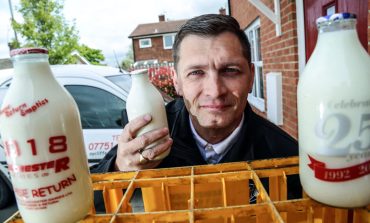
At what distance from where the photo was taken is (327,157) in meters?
0.62

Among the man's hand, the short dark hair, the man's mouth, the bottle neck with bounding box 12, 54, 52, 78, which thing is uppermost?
the short dark hair

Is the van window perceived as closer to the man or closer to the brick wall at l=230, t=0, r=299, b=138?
the brick wall at l=230, t=0, r=299, b=138

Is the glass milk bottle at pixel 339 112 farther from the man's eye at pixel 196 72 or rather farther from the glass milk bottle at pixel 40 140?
the man's eye at pixel 196 72

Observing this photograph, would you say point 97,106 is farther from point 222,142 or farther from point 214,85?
point 214,85

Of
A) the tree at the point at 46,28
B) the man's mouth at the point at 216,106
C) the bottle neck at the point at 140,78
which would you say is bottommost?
the man's mouth at the point at 216,106

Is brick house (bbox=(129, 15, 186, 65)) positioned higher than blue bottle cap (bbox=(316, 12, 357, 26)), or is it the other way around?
brick house (bbox=(129, 15, 186, 65))

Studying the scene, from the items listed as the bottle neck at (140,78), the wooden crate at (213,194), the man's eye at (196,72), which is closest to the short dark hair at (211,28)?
the man's eye at (196,72)

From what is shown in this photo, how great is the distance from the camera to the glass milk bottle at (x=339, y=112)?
23.4 inches

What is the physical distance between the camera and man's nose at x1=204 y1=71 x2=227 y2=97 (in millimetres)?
1311

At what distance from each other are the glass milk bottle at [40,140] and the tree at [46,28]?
13.9 meters

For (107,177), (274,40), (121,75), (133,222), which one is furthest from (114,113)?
(133,222)

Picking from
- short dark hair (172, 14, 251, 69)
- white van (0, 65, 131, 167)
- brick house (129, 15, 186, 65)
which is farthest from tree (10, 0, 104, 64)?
brick house (129, 15, 186, 65)

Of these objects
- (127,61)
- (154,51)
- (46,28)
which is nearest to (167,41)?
(154,51)

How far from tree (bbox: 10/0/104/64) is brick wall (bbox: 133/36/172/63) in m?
18.0
